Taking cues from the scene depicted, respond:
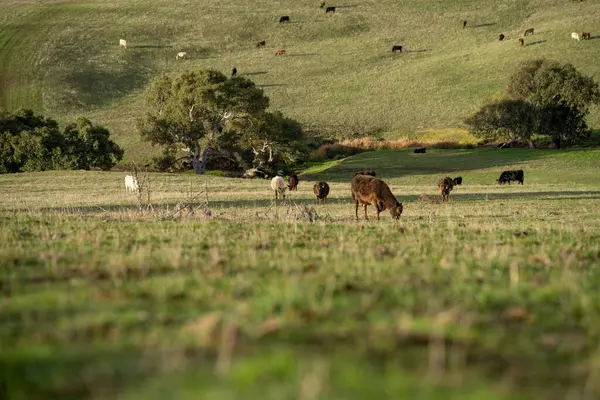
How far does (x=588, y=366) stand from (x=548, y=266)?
515 cm

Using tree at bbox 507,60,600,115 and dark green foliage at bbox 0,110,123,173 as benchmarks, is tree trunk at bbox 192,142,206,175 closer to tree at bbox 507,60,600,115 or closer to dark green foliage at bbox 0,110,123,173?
dark green foliage at bbox 0,110,123,173

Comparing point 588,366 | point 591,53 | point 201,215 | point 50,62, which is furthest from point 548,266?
point 50,62

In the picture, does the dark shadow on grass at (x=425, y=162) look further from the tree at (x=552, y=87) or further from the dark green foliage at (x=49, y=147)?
the dark green foliage at (x=49, y=147)

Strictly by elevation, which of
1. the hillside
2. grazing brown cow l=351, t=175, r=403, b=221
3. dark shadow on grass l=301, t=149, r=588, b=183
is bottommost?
grazing brown cow l=351, t=175, r=403, b=221

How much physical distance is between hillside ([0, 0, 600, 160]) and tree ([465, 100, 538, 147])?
7.02 m

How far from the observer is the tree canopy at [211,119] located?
6228 cm

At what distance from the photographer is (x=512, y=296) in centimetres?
756

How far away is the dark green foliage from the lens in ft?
204

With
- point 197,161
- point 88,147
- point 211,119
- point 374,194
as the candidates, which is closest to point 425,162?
point 211,119

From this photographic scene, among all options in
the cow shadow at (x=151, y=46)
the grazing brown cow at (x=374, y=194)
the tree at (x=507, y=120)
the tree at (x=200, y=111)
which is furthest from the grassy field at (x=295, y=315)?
the cow shadow at (x=151, y=46)

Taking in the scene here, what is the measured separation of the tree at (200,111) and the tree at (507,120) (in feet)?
62.3

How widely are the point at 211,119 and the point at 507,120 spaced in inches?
977

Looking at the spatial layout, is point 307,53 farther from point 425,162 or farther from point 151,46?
point 425,162

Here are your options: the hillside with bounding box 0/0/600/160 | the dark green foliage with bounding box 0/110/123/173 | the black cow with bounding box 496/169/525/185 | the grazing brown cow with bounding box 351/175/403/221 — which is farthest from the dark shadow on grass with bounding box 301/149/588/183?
the grazing brown cow with bounding box 351/175/403/221
